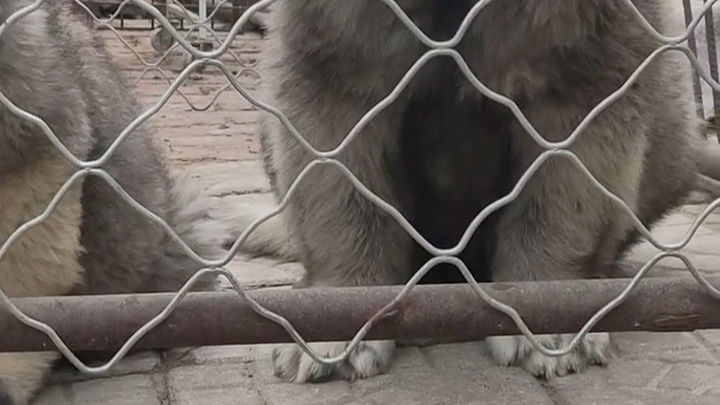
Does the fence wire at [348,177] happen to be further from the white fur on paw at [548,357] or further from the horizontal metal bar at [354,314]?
the white fur on paw at [548,357]

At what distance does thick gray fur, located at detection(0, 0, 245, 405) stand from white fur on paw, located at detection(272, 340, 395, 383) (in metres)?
0.41

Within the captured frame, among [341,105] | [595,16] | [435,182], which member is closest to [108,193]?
[341,105]

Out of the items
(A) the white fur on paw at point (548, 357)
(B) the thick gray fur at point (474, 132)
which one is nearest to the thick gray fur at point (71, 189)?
(B) the thick gray fur at point (474, 132)

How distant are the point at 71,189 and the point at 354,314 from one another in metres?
0.69

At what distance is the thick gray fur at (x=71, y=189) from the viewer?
2.04m

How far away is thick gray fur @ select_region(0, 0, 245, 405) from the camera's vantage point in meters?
2.04

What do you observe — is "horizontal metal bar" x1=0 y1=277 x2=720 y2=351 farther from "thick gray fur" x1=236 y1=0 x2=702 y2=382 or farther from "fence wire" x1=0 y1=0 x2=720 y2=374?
"thick gray fur" x1=236 y1=0 x2=702 y2=382

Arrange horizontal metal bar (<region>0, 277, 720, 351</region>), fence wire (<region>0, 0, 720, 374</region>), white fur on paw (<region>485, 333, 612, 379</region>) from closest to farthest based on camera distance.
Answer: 1. fence wire (<region>0, 0, 720, 374</region>)
2. horizontal metal bar (<region>0, 277, 720, 351</region>)
3. white fur on paw (<region>485, 333, 612, 379</region>)

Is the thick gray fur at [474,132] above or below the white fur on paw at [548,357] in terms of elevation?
above

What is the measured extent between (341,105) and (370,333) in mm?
573

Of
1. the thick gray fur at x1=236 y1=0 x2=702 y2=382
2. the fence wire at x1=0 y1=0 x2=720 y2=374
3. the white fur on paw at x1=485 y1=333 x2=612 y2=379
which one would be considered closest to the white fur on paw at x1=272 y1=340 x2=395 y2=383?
the thick gray fur at x1=236 y1=0 x2=702 y2=382

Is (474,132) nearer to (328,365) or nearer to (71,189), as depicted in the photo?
(328,365)

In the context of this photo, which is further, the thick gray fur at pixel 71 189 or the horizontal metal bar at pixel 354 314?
the thick gray fur at pixel 71 189

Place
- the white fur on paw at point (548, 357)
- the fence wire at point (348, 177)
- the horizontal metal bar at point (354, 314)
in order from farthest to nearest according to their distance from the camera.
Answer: the white fur on paw at point (548, 357)
the horizontal metal bar at point (354, 314)
the fence wire at point (348, 177)
